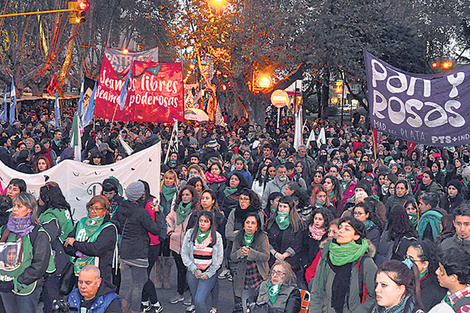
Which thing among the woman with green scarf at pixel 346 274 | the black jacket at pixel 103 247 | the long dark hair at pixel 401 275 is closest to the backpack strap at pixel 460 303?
the long dark hair at pixel 401 275

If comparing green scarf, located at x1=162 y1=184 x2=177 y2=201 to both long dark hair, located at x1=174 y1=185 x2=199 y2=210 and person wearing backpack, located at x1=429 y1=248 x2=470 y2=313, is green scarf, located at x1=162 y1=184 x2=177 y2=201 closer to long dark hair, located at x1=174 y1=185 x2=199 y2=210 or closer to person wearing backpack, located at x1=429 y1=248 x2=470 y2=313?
long dark hair, located at x1=174 y1=185 x2=199 y2=210

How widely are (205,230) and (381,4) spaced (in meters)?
28.1

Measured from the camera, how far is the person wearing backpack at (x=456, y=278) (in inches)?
162

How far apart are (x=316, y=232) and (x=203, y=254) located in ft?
4.15

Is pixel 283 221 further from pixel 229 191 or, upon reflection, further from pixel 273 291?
pixel 229 191

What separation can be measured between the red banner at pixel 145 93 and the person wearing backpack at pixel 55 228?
6.39 meters

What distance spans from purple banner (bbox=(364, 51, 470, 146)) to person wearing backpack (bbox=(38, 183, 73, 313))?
526 centimetres

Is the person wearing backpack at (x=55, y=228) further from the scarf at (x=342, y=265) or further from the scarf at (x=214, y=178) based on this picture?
the scarf at (x=214, y=178)

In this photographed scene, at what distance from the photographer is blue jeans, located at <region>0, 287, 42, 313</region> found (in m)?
5.56

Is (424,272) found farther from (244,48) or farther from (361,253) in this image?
(244,48)

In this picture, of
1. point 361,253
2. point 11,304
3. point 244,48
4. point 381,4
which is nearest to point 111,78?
point 11,304

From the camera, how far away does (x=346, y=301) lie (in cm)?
508

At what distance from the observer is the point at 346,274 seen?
5.06m

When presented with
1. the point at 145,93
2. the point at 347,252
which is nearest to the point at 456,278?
the point at 347,252
